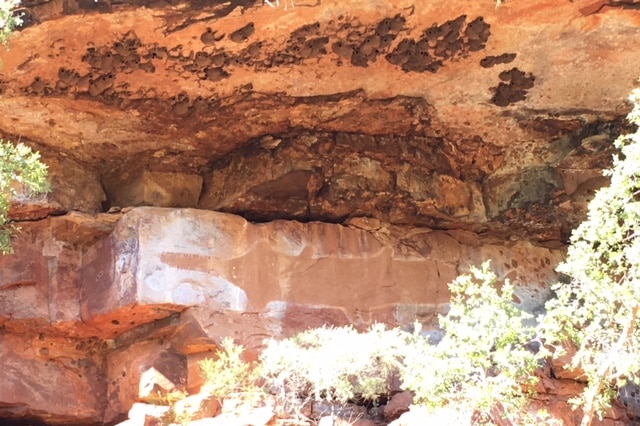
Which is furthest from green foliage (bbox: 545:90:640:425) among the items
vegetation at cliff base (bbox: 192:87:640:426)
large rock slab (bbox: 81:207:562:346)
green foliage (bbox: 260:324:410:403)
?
large rock slab (bbox: 81:207:562:346)

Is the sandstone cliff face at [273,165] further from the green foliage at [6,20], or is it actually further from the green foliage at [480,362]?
the green foliage at [480,362]

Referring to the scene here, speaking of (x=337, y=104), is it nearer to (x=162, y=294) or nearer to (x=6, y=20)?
(x=162, y=294)

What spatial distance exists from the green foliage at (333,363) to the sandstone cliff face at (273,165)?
23.4 inches

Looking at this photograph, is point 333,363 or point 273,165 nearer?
point 333,363

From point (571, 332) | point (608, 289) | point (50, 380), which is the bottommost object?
point (50, 380)

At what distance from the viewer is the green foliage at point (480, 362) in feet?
16.4

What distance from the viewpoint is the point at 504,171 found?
768cm

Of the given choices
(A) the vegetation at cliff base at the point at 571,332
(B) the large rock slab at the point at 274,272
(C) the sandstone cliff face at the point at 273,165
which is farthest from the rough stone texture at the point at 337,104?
(A) the vegetation at cliff base at the point at 571,332

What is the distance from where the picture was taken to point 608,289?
497 centimetres

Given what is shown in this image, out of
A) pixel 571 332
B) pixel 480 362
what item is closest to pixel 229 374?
pixel 480 362

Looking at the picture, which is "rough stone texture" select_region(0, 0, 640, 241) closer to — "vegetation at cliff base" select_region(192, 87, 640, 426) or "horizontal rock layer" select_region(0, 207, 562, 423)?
"horizontal rock layer" select_region(0, 207, 562, 423)

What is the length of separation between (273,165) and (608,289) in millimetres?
3216

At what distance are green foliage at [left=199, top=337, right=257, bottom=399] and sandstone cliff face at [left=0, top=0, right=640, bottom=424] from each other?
1.17 feet

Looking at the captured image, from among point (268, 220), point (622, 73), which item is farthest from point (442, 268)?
point (622, 73)
